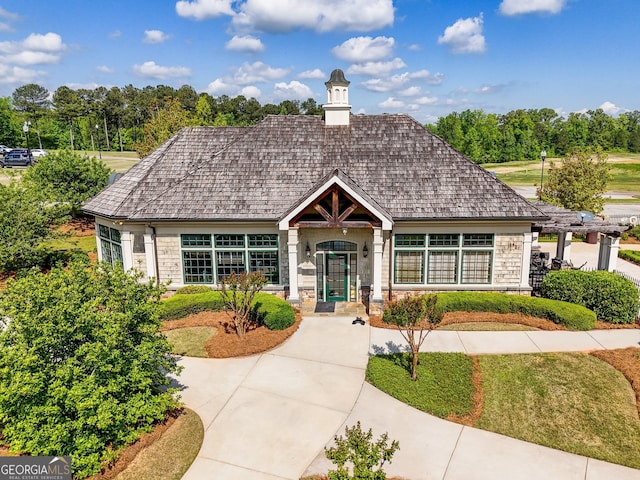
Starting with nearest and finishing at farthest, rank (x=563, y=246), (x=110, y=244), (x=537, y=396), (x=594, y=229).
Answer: (x=537, y=396) → (x=594, y=229) → (x=110, y=244) → (x=563, y=246)

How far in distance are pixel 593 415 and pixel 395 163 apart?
38.4 feet

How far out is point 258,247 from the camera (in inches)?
707

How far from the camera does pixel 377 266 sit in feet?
55.9

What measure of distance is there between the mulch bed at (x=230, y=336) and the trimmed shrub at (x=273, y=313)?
203mm

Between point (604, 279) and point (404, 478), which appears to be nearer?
point (404, 478)

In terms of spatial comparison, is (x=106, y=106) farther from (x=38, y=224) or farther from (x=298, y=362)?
(x=298, y=362)

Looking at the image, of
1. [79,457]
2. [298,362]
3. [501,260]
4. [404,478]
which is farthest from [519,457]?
[501,260]

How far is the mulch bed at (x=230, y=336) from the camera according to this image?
13.9 metres

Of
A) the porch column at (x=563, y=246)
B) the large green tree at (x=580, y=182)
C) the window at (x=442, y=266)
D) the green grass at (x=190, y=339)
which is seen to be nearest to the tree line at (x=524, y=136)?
the large green tree at (x=580, y=182)

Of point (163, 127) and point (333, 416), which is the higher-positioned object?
point (163, 127)

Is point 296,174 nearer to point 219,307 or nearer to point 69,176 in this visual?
point 219,307

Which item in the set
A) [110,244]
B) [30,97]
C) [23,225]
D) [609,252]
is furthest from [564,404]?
[30,97]

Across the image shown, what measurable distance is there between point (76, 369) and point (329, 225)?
392 inches

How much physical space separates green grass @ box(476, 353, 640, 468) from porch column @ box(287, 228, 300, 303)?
7213 millimetres
